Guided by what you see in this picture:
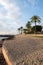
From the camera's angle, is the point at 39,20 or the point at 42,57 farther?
the point at 39,20

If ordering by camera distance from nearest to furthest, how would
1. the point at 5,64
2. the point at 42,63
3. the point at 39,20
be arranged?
the point at 42,63
the point at 5,64
the point at 39,20

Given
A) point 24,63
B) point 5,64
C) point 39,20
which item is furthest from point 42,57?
point 39,20

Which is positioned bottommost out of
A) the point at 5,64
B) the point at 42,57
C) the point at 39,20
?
the point at 5,64

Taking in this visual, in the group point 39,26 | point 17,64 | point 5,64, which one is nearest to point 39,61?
point 17,64

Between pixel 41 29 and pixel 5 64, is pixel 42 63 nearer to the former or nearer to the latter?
pixel 5 64

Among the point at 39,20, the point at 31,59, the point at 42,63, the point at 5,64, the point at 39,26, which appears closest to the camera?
the point at 42,63

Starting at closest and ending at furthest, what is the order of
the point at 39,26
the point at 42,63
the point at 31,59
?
the point at 42,63
the point at 31,59
the point at 39,26

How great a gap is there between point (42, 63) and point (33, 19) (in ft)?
231

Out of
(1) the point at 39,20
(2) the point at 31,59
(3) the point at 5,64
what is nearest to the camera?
(2) the point at 31,59

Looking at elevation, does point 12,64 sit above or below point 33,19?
below

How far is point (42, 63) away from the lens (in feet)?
40.5

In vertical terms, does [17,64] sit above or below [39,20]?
below

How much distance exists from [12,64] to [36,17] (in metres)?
70.3

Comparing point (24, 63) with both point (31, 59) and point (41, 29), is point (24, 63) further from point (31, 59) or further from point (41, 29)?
point (41, 29)
